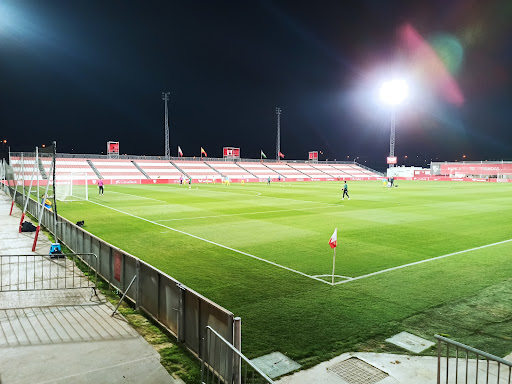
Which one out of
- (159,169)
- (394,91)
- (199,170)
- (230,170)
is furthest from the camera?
(230,170)

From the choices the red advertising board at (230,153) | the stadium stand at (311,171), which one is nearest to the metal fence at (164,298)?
the stadium stand at (311,171)

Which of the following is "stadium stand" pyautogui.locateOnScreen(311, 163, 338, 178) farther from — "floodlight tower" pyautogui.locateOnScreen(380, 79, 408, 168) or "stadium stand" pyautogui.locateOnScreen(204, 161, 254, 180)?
"floodlight tower" pyautogui.locateOnScreen(380, 79, 408, 168)

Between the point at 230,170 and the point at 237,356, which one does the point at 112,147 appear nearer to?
the point at 230,170

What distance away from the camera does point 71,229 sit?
13.8m

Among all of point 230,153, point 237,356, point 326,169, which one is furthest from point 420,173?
point 237,356

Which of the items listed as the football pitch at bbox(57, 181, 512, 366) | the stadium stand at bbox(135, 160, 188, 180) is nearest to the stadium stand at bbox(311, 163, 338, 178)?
the stadium stand at bbox(135, 160, 188, 180)

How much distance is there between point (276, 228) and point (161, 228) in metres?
5.88

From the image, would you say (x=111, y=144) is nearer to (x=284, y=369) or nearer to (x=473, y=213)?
(x=473, y=213)

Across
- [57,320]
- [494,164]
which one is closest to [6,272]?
[57,320]

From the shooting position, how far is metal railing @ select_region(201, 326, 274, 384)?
17.3 ft

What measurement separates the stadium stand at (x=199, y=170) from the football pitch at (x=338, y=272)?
5447 cm

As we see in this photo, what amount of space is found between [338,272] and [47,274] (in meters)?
8.70

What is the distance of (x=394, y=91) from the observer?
67.2 m

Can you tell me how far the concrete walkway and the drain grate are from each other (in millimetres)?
2586
